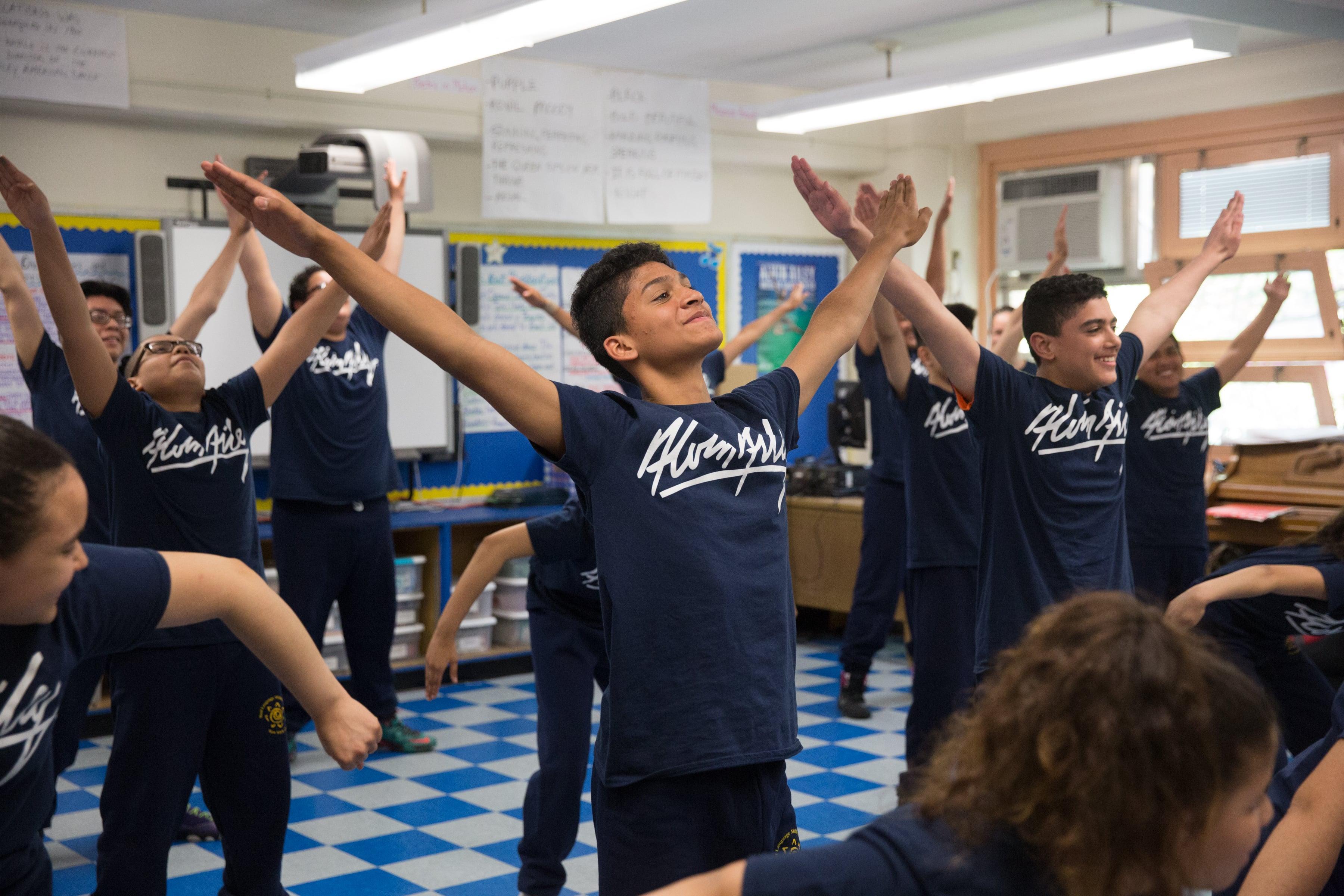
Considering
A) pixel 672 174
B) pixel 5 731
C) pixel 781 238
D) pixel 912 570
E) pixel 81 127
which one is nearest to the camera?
pixel 5 731

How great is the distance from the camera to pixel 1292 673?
10.6ft

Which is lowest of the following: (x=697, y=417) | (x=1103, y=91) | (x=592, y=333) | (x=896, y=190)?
(x=697, y=417)

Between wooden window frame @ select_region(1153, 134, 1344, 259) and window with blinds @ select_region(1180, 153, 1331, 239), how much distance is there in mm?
22

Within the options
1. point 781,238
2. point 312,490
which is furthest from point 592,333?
point 781,238

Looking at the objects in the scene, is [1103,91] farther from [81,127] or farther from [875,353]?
[81,127]

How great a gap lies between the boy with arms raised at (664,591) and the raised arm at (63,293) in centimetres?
83

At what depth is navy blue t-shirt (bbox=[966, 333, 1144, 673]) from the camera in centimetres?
272

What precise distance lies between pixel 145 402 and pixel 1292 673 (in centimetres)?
282

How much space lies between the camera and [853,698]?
537 cm

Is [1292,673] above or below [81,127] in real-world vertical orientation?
below

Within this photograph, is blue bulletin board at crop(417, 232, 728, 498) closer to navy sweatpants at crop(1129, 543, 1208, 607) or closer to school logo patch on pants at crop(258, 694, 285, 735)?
navy sweatpants at crop(1129, 543, 1208, 607)

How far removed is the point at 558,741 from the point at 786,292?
5.34m

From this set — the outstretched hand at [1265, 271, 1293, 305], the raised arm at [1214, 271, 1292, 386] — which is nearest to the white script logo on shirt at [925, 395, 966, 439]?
the raised arm at [1214, 271, 1292, 386]

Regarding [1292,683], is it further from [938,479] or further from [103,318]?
[103,318]
